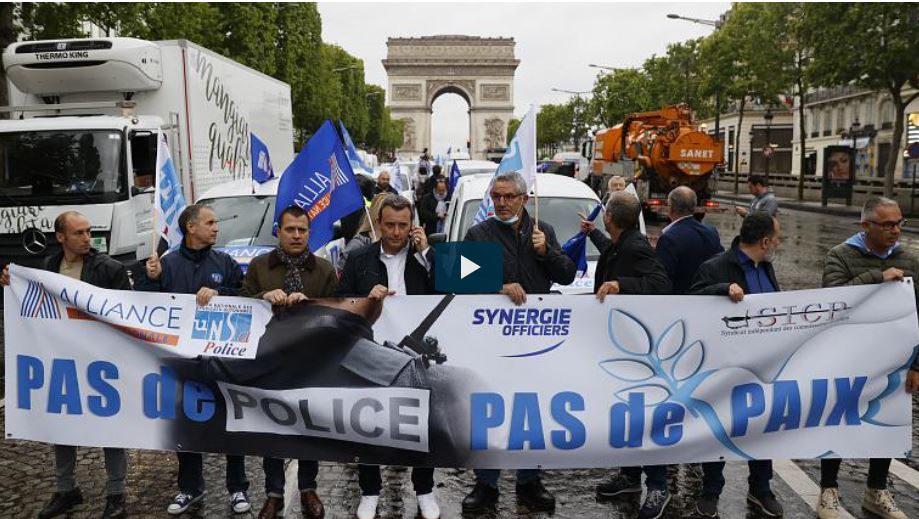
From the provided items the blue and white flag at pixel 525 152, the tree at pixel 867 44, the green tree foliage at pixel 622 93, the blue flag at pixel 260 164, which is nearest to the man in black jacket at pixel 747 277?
the blue and white flag at pixel 525 152

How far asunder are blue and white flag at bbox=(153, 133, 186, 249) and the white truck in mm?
5413

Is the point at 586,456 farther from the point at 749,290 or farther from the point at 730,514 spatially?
the point at 749,290

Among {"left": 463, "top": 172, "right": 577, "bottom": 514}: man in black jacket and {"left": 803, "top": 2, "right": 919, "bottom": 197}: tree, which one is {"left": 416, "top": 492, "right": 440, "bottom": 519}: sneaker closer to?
{"left": 463, "top": 172, "right": 577, "bottom": 514}: man in black jacket

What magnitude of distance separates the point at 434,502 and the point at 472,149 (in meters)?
110

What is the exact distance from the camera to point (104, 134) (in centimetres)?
1123

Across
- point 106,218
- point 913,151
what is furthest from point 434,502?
point 913,151

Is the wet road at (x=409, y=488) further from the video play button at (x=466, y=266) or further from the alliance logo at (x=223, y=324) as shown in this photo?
the video play button at (x=466, y=266)

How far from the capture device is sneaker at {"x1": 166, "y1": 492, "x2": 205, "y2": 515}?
4898mm

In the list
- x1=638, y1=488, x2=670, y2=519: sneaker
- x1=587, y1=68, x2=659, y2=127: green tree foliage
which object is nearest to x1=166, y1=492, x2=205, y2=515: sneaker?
x1=638, y1=488, x2=670, y2=519: sneaker

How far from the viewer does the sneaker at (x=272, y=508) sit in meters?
4.81

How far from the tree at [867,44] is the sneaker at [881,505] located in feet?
79.0

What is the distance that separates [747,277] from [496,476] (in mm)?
1784

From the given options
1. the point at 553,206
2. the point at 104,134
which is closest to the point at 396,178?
the point at 104,134

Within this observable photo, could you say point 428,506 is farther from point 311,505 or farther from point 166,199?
point 166,199
